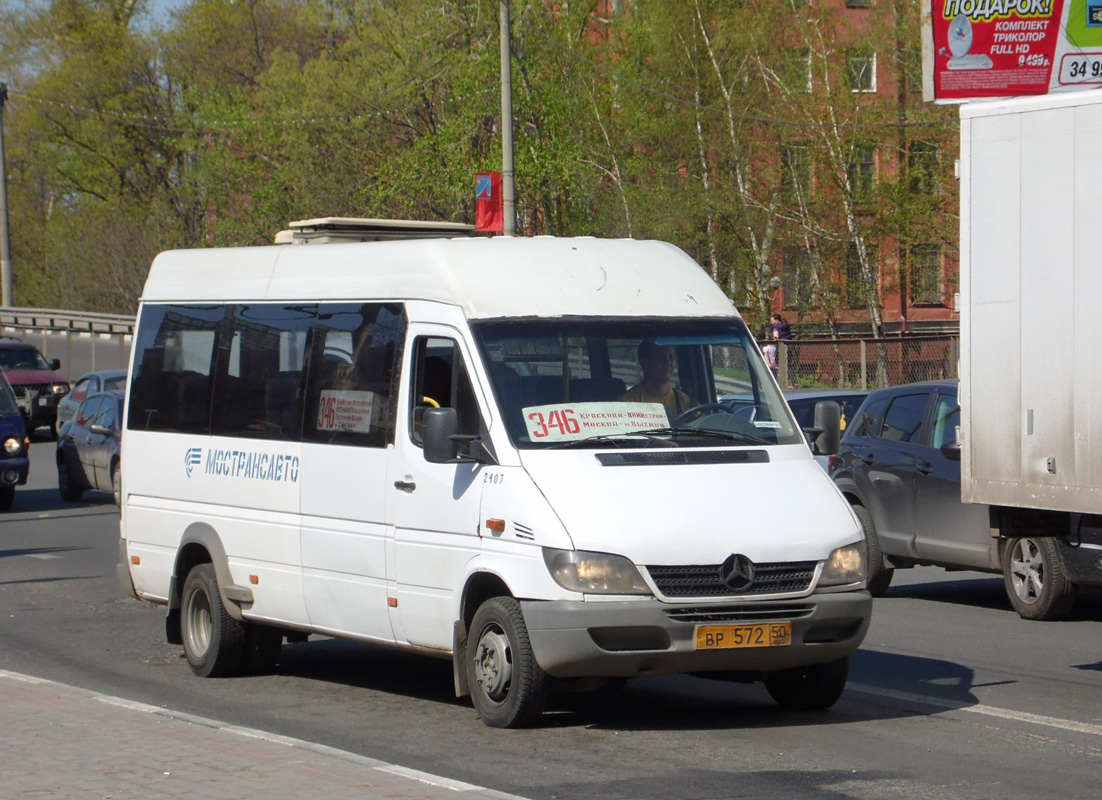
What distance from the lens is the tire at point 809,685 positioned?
8438 mm

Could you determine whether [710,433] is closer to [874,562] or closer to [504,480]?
[504,480]

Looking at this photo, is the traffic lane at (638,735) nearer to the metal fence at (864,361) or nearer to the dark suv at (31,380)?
the metal fence at (864,361)

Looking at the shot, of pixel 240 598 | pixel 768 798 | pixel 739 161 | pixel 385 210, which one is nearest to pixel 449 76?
pixel 385 210

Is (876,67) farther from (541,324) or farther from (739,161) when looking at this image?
(541,324)

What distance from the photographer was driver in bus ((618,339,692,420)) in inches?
334

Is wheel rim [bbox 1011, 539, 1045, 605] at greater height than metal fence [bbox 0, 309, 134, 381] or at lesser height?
lesser

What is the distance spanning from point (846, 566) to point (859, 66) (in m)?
35.3

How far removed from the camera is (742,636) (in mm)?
7711

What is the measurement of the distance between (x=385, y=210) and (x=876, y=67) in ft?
42.3

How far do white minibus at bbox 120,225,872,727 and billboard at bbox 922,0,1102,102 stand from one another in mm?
7801

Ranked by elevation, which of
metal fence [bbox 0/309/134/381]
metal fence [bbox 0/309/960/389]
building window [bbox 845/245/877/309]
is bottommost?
metal fence [bbox 0/309/960/389]

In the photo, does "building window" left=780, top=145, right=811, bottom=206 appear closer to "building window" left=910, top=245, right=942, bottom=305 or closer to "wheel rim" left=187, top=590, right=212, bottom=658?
"building window" left=910, top=245, right=942, bottom=305

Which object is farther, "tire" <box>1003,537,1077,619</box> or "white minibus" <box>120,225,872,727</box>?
"tire" <box>1003,537,1077,619</box>

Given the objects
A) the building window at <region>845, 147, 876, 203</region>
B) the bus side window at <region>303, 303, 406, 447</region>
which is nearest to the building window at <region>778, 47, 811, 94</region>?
the building window at <region>845, 147, 876, 203</region>
